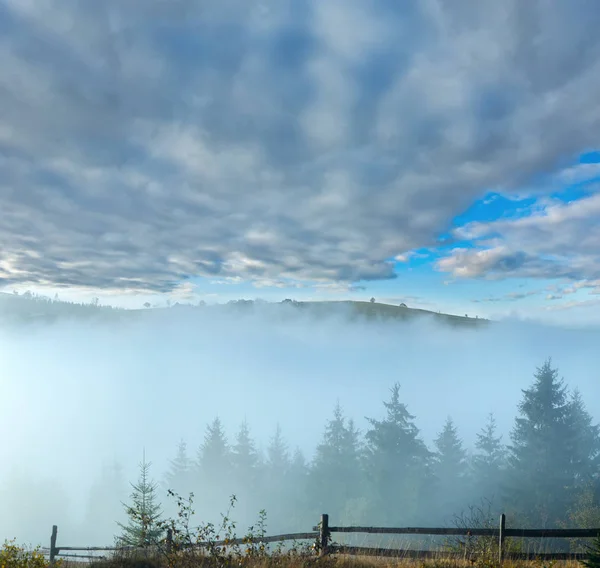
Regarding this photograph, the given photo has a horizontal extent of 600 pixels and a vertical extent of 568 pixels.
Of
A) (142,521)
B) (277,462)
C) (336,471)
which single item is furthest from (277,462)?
(142,521)

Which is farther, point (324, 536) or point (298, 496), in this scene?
point (298, 496)

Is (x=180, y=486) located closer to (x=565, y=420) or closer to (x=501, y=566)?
(x=565, y=420)

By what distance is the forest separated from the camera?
156ft

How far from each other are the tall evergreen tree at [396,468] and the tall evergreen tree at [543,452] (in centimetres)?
1617

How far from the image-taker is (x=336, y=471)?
8106 centimetres

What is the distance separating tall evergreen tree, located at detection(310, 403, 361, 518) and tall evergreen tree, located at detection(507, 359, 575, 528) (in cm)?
2911

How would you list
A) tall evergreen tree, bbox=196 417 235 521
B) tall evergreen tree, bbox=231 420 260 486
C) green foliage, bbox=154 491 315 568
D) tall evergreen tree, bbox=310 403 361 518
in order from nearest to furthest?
1. green foliage, bbox=154 491 315 568
2. tall evergreen tree, bbox=310 403 361 518
3. tall evergreen tree, bbox=196 417 235 521
4. tall evergreen tree, bbox=231 420 260 486

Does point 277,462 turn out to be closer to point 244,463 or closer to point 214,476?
point 244,463

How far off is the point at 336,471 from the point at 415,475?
16770mm

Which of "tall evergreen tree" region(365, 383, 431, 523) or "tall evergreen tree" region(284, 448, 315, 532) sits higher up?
"tall evergreen tree" region(365, 383, 431, 523)

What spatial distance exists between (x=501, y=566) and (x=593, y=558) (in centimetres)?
296

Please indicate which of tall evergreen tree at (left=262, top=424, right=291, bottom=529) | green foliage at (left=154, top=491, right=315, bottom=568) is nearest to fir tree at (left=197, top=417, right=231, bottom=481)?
tall evergreen tree at (left=262, top=424, right=291, bottom=529)

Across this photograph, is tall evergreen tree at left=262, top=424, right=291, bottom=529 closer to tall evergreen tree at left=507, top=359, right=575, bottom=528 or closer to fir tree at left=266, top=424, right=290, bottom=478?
fir tree at left=266, top=424, right=290, bottom=478

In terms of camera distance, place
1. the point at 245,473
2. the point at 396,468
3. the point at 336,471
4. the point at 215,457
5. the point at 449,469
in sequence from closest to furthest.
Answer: the point at 396,468 < the point at 449,469 < the point at 336,471 < the point at 245,473 < the point at 215,457
